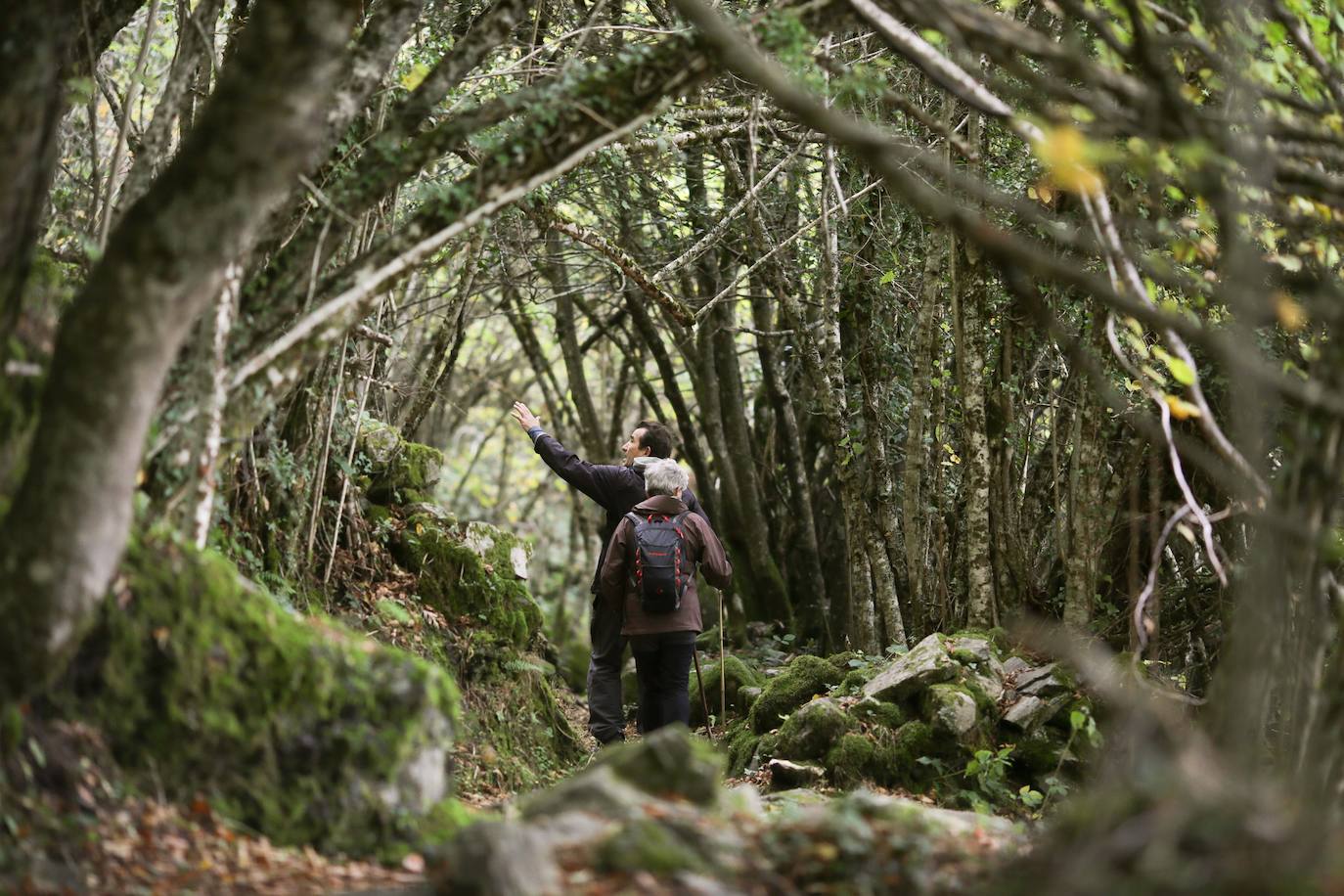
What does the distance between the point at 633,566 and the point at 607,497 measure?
33.1 inches

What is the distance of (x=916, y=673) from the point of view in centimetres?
717

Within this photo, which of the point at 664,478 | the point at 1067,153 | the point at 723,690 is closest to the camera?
the point at 1067,153

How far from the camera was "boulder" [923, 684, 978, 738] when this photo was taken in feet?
22.4

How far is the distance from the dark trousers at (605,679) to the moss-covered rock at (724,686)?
192cm

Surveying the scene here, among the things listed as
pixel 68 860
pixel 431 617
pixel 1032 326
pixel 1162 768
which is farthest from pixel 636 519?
pixel 1162 768

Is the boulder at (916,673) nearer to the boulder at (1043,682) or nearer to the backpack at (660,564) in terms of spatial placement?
the boulder at (1043,682)

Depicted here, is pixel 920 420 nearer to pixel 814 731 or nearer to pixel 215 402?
A: pixel 814 731

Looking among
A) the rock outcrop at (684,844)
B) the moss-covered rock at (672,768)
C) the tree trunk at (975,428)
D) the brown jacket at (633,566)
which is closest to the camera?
the rock outcrop at (684,844)

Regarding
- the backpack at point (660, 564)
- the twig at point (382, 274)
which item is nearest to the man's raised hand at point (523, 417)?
the backpack at point (660, 564)

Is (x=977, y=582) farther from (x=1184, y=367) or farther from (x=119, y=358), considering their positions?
(x=119, y=358)

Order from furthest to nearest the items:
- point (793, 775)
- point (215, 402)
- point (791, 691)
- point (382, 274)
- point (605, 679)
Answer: point (791, 691), point (605, 679), point (793, 775), point (382, 274), point (215, 402)

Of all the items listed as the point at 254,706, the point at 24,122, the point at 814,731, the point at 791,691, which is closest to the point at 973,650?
the point at 814,731

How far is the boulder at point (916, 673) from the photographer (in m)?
7.13

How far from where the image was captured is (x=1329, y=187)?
376 cm
